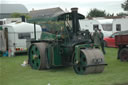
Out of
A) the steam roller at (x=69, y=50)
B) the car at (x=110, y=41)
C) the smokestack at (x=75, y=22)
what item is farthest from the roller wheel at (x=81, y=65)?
the car at (x=110, y=41)

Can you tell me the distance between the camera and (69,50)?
12445 mm

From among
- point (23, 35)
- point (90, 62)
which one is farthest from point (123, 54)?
point (23, 35)

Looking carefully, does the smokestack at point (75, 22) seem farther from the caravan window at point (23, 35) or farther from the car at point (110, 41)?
the car at point (110, 41)

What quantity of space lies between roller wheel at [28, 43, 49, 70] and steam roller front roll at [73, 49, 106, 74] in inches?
75.7

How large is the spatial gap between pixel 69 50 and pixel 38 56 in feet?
5.87

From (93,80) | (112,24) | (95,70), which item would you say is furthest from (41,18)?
(112,24)

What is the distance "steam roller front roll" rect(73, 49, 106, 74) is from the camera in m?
11.2

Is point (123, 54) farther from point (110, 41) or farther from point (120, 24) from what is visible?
point (120, 24)

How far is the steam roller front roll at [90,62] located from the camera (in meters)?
11.2

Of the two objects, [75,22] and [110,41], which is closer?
[75,22]

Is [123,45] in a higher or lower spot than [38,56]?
higher

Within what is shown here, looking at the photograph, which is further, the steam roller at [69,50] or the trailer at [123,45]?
the trailer at [123,45]

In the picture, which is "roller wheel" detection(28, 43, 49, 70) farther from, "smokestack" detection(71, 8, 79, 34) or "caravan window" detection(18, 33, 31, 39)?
"caravan window" detection(18, 33, 31, 39)

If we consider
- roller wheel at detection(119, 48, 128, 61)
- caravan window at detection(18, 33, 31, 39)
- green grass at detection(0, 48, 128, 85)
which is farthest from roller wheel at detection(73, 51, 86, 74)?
caravan window at detection(18, 33, 31, 39)
